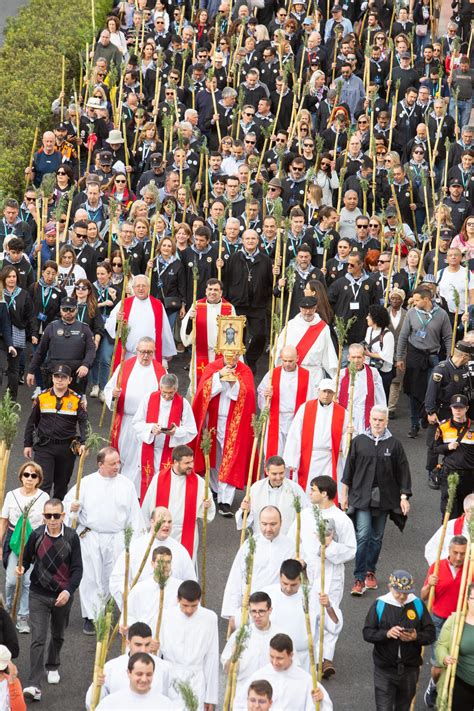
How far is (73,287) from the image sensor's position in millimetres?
18562

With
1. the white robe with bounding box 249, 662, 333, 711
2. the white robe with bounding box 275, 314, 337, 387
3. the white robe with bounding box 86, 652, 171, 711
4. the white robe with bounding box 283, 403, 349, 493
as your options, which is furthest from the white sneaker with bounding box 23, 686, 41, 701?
the white robe with bounding box 275, 314, 337, 387

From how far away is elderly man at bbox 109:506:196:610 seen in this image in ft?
44.1

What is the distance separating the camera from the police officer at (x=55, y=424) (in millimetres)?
15789

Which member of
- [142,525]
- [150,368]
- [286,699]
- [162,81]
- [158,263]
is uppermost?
[162,81]

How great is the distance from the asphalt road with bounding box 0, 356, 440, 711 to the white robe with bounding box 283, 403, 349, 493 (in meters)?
0.91

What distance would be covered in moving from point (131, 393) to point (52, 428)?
1.26 m

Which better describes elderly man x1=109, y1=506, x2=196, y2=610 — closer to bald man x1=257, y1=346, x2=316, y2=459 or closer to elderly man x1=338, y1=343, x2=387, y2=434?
bald man x1=257, y1=346, x2=316, y2=459

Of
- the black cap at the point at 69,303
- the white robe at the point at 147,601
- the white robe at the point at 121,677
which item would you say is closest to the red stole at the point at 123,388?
the black cap at the point at 69,303

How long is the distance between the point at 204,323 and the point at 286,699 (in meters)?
6.69

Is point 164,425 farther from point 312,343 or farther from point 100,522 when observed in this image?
point 312,343

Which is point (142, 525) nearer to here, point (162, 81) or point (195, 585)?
point (195, 585)

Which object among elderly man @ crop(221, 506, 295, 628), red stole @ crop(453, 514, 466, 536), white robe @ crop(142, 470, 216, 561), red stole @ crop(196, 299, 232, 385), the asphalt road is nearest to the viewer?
the asphalt road

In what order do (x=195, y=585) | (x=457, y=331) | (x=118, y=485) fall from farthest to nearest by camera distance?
(x=457, y=331), (x=118, y=485), (x=195, y=585)

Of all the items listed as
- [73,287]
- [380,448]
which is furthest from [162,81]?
[380,448]
